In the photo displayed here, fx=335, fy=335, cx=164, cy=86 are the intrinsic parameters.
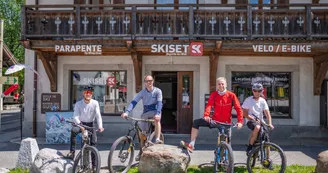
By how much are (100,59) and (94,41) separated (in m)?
1.53

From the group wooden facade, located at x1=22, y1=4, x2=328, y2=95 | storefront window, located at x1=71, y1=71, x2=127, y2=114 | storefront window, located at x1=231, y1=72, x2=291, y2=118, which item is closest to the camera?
wooden facade, located at x1=22, y1=4, x2=328, y2=95

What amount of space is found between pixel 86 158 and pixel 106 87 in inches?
250

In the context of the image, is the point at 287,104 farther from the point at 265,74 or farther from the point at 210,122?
the point at 210,122

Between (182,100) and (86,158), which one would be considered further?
(182,100)

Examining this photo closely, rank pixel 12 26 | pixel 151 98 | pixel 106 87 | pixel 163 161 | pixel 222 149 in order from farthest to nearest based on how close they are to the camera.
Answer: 1. pixel 12 26
2. pixel 106 87
3. pixel 151 98
4. pixel 222 149
5. pixel 163 161

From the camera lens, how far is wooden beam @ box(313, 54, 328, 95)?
10701mm

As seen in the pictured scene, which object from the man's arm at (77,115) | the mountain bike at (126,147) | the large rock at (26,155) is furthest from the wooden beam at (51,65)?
the mountain bike at (126,147)

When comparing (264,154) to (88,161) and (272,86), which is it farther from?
(272,86)

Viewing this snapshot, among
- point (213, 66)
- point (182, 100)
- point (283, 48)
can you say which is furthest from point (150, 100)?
point (283, 48)

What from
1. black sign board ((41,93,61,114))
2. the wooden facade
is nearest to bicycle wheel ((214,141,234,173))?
the wooden facade

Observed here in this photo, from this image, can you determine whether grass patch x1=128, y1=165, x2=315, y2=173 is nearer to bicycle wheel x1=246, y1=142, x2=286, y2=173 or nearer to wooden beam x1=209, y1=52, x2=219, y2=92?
bicycle wheel x1=246, y1=142, x2=286, y2=173

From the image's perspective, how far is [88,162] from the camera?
5.93m

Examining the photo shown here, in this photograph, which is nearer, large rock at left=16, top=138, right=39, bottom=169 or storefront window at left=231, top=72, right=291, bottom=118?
large rock at left=16, top=138, right=39, bottom=169

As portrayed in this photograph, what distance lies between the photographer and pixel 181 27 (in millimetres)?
10336
